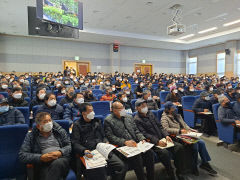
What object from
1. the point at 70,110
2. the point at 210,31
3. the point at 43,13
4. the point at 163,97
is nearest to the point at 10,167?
the point at 70,110

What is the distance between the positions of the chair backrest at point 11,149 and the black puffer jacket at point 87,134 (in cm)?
61

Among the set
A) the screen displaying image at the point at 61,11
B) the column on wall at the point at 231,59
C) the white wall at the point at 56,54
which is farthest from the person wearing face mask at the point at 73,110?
the column on wall at the point at 231,59

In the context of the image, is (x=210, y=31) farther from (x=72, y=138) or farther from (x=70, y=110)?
(x=72, y=138)

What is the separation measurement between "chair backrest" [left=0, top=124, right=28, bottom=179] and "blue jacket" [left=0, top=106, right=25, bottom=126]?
0.81 m

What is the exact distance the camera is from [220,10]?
7.88 meters

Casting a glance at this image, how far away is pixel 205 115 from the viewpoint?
4133 millimetres

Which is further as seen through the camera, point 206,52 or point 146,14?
point 206,52

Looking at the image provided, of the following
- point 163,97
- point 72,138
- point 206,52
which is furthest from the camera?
point 206,52

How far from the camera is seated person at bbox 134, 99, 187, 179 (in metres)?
2.26

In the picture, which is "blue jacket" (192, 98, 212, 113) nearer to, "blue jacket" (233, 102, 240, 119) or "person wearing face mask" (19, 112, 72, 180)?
"blue jacket" (233, 102, 240, 119)

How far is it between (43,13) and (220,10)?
7942 millimetres

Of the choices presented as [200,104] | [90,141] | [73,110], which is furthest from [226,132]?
[73,110]

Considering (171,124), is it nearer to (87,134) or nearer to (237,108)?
(87,134)

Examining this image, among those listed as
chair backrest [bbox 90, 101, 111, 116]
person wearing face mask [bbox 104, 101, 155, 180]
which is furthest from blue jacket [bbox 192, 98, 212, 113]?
person wearing face mask [bbox 104, 101, 155, 180]
